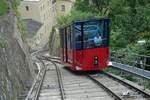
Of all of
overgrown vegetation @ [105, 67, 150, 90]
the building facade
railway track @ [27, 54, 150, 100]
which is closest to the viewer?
railway track @ [27, 54, 150, 100]

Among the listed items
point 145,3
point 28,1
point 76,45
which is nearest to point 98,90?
point 76,45

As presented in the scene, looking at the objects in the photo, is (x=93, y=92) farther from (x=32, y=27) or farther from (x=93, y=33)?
(x=32, y=27)

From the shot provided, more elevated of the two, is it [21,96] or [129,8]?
[129,8]

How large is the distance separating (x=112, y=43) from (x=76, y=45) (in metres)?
11.4

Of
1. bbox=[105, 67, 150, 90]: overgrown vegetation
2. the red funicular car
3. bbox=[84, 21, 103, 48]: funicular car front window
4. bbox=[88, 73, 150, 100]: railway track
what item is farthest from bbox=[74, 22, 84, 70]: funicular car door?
bbox=[88, 73, 150, 100]: railway track

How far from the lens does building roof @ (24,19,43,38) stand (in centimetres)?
9882

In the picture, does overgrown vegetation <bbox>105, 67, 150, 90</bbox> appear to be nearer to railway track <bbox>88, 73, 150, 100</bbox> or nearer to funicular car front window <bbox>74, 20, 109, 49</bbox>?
railway track <bbox>88, 73, 150, 100</bbox>

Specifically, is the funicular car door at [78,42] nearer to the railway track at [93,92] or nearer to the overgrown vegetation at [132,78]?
the overgrown vegetation at [132,78]

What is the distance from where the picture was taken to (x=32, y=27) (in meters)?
101

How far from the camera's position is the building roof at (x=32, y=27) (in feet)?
324

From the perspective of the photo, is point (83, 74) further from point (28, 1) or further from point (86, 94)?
point (28, 1)

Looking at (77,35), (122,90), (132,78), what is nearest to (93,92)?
(122,90)

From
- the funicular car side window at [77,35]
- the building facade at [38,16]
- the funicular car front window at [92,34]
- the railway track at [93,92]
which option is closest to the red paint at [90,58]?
the funicular car front window at [92,34]

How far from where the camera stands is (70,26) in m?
30.8
